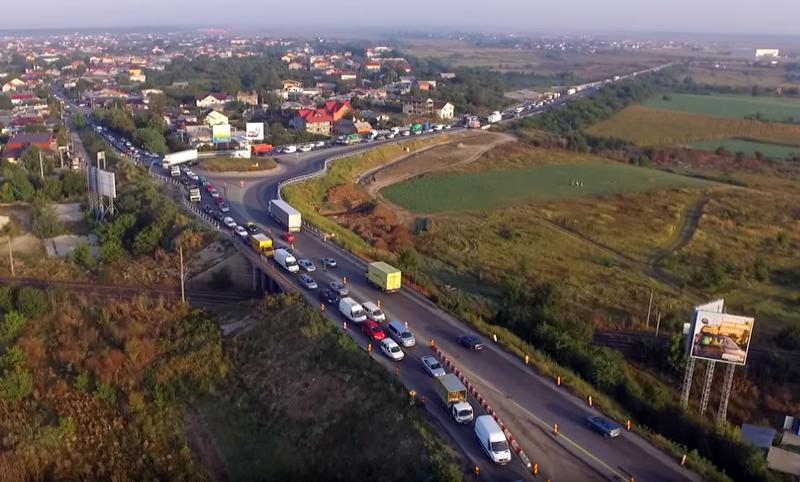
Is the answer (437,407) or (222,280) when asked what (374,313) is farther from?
(222,280)

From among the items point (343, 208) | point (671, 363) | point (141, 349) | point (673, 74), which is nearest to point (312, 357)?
point (141, 349)

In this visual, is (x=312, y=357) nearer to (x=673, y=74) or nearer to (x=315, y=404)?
(x=315, y=404)

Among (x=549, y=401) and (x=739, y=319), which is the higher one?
(x=739, y=319)

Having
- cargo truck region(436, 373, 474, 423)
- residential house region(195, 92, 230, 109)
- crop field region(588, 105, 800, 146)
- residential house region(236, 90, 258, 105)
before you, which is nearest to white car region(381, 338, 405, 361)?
cargo truck region(436, 373, 474, 423)

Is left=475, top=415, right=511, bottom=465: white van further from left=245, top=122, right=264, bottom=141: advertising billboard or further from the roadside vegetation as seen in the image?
left=245, top=122, right=264, bottom=141: advertising billboard

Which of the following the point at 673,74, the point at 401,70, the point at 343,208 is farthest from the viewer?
the point at 673,74
